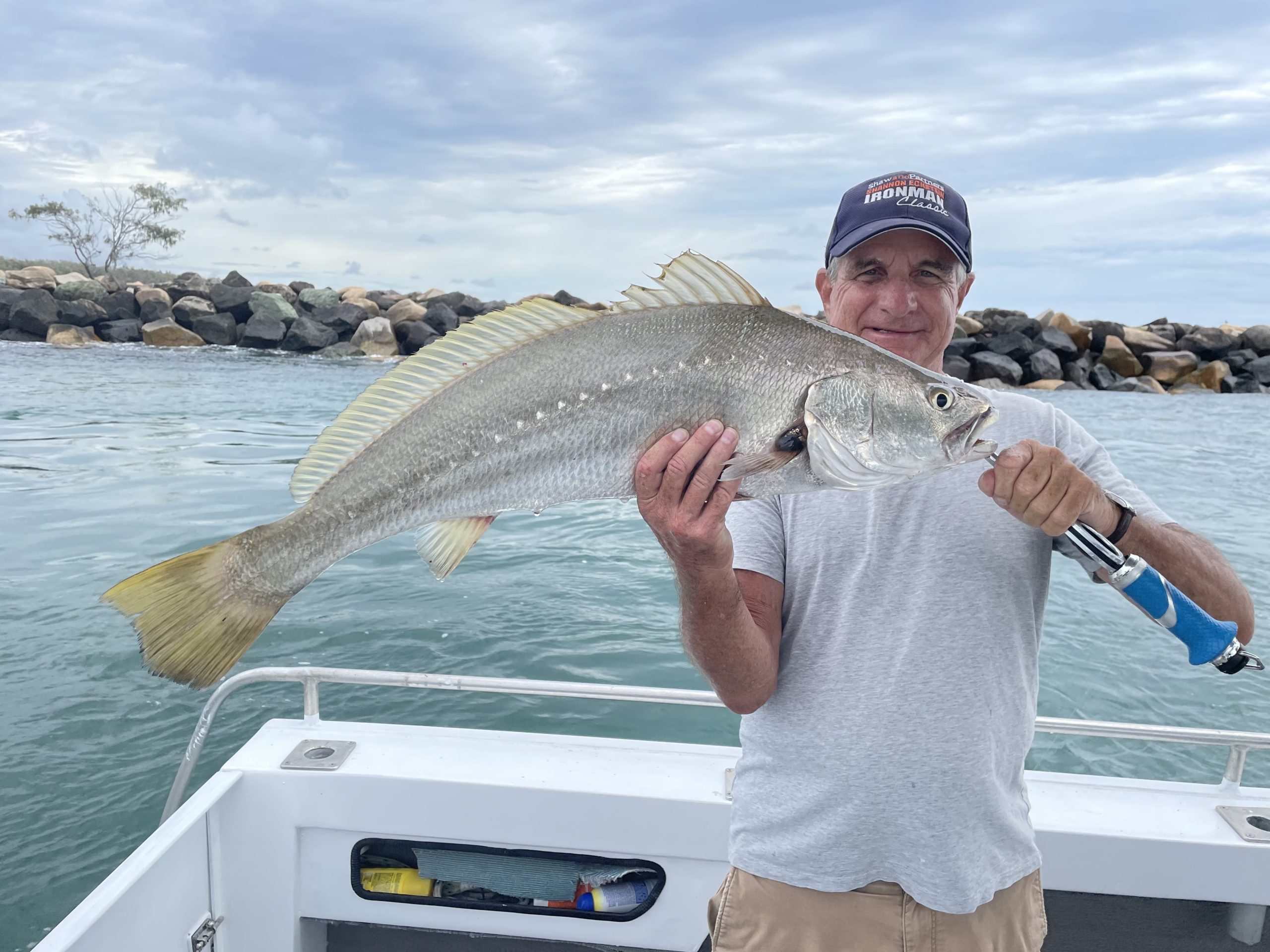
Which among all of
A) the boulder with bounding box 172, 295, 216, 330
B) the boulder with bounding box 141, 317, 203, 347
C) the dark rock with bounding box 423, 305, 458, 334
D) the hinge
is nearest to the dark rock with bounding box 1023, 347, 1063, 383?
the dark rock with bounding box 423, 305, 458, 334

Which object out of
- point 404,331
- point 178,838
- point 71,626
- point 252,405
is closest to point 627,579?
point 71,626

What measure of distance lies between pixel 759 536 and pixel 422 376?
0.82 m

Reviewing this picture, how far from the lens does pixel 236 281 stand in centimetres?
3262

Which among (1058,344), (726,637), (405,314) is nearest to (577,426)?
(726,637)

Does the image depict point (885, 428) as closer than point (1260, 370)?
Yes

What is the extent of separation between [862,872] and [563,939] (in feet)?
4.15

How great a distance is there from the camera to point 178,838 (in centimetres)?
224

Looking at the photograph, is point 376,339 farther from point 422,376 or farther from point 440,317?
point 422,376

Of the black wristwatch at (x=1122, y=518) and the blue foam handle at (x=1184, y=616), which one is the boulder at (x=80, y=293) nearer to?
the black wristwatch at (x=1122, y=518)

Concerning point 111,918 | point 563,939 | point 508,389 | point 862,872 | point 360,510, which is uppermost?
point 508,389

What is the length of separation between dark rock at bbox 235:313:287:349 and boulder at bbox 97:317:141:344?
325 centimetres

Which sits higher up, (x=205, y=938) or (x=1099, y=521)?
(x=1099, y=521)

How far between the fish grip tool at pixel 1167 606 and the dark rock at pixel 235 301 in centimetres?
3187

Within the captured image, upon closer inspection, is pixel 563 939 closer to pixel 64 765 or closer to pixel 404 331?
pixel 64 765
